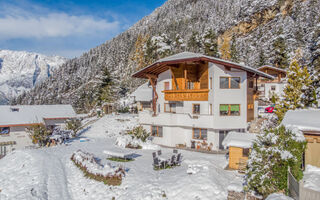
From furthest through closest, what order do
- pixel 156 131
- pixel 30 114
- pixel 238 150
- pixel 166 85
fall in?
1. pixel 30 114
2. pixel 166 85
3. pixel 156 131
4. pixel 238 150

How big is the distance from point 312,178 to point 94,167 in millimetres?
14007

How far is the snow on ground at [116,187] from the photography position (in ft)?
42.5

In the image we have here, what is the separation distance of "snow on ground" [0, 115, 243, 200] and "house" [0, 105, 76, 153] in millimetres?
8575

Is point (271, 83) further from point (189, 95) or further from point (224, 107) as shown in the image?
point (189, 95)

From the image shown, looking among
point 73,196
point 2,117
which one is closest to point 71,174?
point 73,196

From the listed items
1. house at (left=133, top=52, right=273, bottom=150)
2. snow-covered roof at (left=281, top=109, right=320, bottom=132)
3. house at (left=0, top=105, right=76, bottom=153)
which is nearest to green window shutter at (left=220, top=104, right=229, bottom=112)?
house at (left=133, top=52, right=273, bottom=150)

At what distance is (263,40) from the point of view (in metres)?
75.4

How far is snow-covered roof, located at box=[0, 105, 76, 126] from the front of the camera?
102 feet

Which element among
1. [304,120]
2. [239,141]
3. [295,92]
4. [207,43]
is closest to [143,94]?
[295,92]

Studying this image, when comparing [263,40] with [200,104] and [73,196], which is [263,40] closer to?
[200,104]

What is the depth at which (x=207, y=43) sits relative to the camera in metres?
57.8

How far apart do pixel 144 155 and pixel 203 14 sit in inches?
4467

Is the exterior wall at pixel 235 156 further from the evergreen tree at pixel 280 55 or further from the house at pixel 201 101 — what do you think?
the evergreen tree at pixel 280 55

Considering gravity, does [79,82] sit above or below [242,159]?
above
